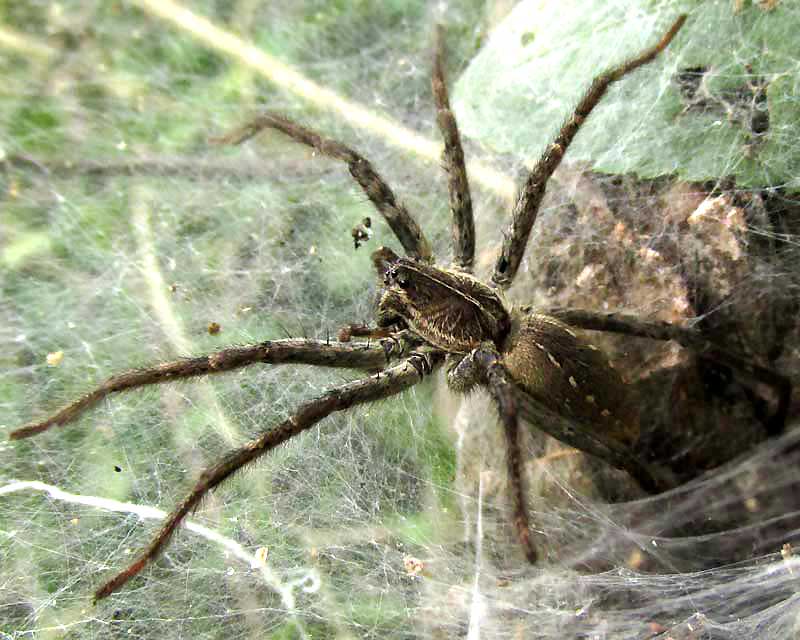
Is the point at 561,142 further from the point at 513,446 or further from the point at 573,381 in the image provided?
the point at 513,446

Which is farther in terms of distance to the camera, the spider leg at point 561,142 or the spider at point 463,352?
the spider leg at point 561,142

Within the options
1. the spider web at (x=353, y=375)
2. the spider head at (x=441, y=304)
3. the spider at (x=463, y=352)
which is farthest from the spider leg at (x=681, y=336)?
the spider head at (x=441, y=304)

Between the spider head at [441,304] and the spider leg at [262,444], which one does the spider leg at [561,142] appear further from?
the spider leg at [262,444]

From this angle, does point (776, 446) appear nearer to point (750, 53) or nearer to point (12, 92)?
point (750, 53)

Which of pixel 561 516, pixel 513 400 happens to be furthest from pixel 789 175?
pixel 561 516

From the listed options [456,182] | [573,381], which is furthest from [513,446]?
[456,182]

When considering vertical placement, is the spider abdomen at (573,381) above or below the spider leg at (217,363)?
below
